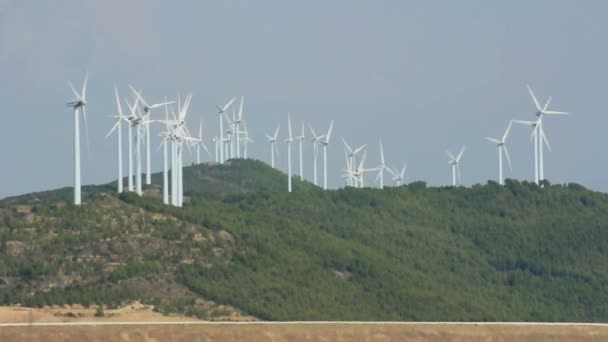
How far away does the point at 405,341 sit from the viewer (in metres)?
154

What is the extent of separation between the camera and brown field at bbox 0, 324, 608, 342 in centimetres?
14425

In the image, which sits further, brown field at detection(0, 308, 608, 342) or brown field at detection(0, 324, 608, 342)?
brown field at detection(0, 308, 608, 342)

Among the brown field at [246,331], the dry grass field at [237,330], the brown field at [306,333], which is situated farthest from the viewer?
the dry grass field at [237,330]

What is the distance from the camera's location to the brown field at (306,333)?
14425 cm

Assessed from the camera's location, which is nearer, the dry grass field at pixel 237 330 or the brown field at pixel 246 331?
the brown field at pixel 246 331

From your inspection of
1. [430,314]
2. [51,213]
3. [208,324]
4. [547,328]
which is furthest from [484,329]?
[51,213]

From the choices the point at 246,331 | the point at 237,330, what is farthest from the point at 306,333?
the point at 237,330

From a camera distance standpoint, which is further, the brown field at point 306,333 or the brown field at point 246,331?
the brown field at point 246,331

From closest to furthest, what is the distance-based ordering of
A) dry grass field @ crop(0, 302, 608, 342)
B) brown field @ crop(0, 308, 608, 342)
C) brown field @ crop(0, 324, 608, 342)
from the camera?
brown field @ crop(0, 324, 608, 342) < brown field @ crop(0, 308, 608, 342) < dry grass field @ crop(0, 302, 608, 342)

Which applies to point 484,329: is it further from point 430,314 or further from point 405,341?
point 430,314

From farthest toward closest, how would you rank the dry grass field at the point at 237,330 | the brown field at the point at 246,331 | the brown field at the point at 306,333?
the dry grass field at the point at 237,330 < the brown field at the point at 246,331 < the brown field at the point at 306,333

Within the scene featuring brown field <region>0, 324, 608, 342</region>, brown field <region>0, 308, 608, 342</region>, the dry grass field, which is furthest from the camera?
the dry grass field

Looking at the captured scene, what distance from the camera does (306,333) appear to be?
15225 cm

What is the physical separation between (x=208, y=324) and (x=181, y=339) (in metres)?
2.94
